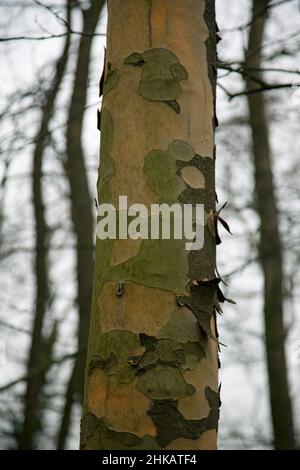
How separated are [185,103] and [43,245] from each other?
5.13 m

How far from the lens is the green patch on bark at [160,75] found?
57.5 inches

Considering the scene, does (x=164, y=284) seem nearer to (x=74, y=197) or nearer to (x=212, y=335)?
(x=212, y=335)

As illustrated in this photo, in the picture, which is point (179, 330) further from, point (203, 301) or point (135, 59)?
point (135, 59)

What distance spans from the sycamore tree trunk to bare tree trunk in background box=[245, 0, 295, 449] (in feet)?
11.4

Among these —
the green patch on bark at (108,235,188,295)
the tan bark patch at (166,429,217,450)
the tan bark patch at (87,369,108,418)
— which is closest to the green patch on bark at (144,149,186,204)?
the green patch on bark at (108,235,188,295)

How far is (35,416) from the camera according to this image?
19.3 feet

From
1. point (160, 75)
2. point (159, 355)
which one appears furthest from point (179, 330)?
point (160, 75)

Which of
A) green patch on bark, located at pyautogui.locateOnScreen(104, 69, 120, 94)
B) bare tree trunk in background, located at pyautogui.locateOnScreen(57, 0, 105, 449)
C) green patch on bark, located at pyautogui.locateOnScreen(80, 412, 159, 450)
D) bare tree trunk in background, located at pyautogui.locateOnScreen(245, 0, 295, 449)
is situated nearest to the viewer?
green patch on bark, located at pyautogui.locateOnScreen(80, 412, 159, 450)

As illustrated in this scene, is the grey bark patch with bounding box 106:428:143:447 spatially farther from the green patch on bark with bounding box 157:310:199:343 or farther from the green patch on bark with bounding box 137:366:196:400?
the green patch on bark with bounding box 157:310:199:343

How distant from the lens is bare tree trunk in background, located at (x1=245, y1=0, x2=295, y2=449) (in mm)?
5348

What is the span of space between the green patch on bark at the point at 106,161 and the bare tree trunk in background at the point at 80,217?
384 centimetres

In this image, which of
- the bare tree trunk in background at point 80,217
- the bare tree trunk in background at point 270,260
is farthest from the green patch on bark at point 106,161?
the bare tree trunk in background at point 80,217

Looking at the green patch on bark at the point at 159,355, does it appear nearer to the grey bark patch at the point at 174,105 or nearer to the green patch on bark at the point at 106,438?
the green patch on bark at the point at 106,438

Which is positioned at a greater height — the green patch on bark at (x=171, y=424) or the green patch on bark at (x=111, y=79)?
the green patch on bark at (x=111, y=79)
